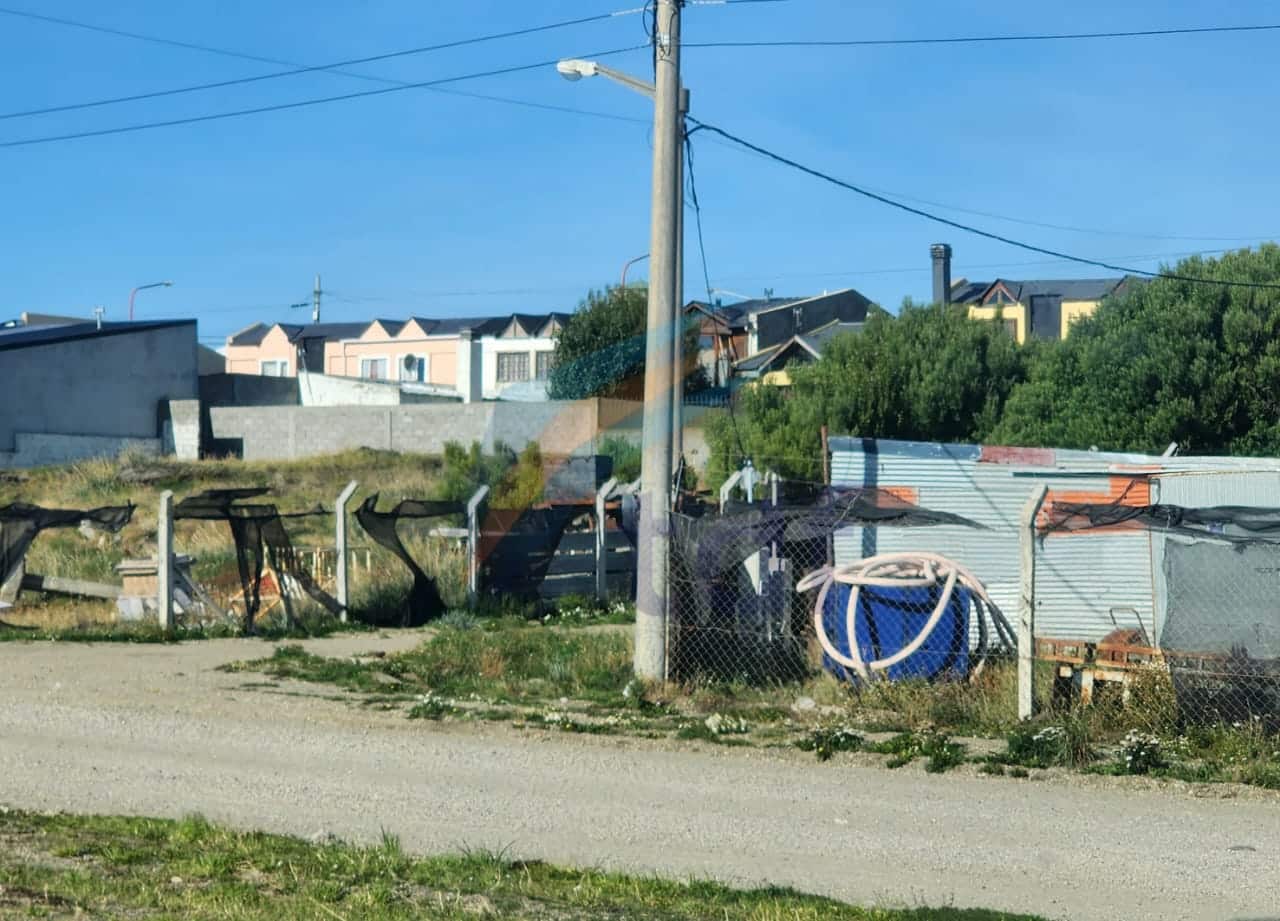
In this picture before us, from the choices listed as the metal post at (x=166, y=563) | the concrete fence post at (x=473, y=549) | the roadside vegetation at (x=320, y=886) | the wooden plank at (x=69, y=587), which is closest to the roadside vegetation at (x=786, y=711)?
the metal post at (x=166, y=563)

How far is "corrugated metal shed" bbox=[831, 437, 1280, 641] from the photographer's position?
1606 cm

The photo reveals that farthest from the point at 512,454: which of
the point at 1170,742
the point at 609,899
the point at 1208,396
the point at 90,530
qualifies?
the point at 609,899

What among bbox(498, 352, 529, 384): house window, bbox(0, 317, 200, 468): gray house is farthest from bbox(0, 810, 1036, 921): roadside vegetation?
bbox(498, 352, 529, 384): house window

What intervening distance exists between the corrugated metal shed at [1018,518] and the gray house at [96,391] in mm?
38135

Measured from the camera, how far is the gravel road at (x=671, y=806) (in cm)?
708

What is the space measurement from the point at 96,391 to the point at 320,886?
4936 centimetres

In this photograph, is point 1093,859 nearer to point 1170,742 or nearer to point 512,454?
point 1170,742

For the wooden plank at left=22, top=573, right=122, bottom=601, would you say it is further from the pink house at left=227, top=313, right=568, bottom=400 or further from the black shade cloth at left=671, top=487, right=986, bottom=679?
the pink house at left=227, top=313, right=568, bottom=400

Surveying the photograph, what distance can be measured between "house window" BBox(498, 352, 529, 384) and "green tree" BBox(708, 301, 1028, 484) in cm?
3329

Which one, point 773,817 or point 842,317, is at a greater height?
point 842,317

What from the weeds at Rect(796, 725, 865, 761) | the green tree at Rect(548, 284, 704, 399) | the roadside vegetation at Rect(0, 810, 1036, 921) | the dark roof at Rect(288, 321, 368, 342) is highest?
the dark roof at Rect(288, 321, 368, 342)

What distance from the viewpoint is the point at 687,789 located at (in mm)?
9219

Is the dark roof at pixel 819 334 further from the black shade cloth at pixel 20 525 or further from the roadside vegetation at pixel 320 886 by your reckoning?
the roadside vegetation at pixel 320 886

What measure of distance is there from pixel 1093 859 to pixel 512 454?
32.2m
